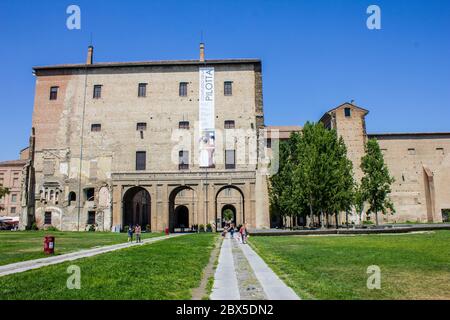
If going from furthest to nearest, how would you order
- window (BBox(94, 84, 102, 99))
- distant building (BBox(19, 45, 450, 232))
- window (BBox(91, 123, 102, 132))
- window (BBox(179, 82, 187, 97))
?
window (BBox(94, 84, 102, 99)) → window (BBox(91, 123, 102, 132)) → window (BBox(179, 82, 187, 97)) → distant building (BBox(19, 45, 450, 232))

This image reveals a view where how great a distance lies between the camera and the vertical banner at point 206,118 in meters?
43.7

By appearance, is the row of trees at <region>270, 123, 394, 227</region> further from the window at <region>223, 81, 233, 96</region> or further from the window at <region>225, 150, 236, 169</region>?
the window at <region>223, 81, 233, 96</region>

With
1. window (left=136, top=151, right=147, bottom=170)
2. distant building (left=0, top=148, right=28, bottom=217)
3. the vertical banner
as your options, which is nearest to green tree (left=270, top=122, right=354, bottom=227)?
the vertical banner

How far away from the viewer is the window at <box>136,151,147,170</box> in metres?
44.4

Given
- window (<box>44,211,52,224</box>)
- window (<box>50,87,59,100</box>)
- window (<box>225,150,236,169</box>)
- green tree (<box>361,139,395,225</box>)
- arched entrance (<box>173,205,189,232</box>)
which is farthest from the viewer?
arched entrance (<box>173,205,189,232</box>)

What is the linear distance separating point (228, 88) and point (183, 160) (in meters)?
10.4

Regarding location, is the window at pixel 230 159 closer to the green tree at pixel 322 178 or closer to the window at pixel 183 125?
the window at pixel 183 125

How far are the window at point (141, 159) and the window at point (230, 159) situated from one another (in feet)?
32.1

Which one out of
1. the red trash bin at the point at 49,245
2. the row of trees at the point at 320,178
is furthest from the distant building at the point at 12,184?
the red trash bin at the point at 49,245

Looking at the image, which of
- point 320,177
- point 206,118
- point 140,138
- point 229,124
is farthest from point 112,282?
point 140,138

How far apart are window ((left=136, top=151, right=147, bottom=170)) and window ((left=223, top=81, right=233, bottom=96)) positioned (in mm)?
12340
